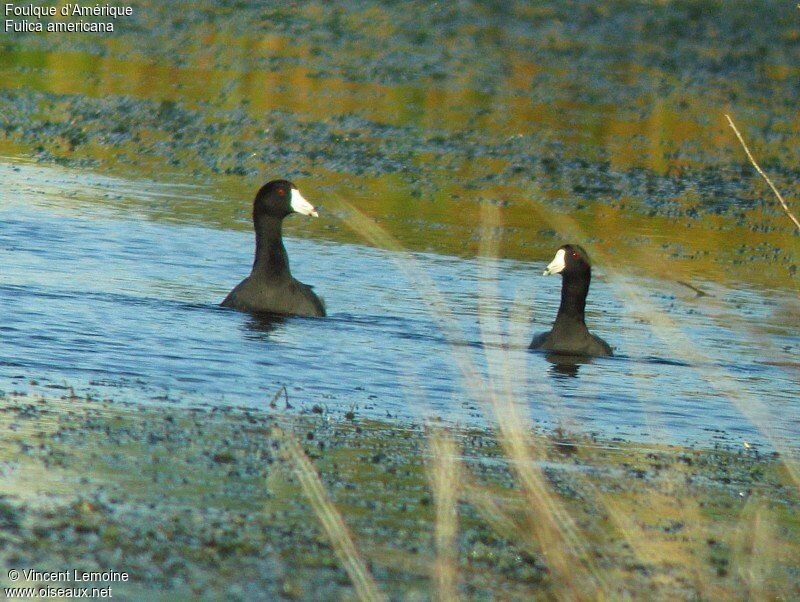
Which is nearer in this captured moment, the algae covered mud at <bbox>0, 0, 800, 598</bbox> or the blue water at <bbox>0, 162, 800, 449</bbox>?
the algae covered mud at <bbox>0, 0, 800, 598</bbox>

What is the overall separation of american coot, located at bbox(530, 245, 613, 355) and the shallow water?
1.08 feet

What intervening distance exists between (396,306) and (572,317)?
160cm

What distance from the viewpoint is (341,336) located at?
12.3 metres

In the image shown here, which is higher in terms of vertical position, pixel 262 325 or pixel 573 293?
pixel 573 293

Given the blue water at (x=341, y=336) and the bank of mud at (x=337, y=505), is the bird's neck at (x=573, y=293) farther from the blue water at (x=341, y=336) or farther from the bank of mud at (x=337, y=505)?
the bank of mud at (x=337, y=505)

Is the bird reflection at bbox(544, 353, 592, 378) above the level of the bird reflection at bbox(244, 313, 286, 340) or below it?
below

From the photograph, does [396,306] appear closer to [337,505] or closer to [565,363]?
[565,363]

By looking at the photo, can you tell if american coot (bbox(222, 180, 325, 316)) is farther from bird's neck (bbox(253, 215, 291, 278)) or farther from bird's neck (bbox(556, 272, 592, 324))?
bird's neck (bbox(556, 272, 592, 324))

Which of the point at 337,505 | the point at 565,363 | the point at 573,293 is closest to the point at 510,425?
the point at 337,505

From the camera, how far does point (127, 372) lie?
963cm

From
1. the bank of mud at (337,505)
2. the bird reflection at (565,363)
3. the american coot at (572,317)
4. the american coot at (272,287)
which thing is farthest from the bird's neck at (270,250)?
the bank of mud at (337,505)

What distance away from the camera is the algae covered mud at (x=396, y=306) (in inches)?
235

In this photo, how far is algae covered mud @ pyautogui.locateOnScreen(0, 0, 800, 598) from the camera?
235 inches

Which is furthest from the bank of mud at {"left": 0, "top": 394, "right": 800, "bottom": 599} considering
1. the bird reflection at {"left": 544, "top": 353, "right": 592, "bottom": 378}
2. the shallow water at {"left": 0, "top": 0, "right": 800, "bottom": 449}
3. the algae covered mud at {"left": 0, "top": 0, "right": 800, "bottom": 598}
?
the bird reflection at {"left": 544, "top": 353, "right": 592, "bottom": 378}
